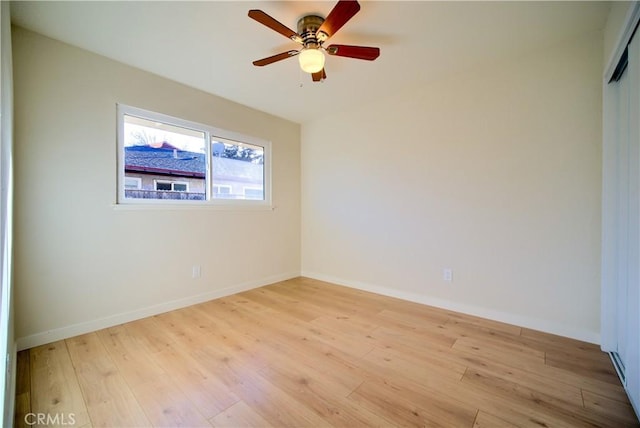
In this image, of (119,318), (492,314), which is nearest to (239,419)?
(119,318)

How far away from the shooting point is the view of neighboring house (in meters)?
2.69

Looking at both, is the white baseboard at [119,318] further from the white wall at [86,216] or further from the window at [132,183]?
the window at [132,183]

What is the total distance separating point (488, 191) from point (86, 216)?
12.0 feet

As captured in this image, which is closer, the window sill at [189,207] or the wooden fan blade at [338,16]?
the wooden fan blade at [338,16]

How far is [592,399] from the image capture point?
60.9 inches

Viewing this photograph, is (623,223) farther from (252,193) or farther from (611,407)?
(252,193)

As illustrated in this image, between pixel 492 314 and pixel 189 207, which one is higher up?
pixel 189 207

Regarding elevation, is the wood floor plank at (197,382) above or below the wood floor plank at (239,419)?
above

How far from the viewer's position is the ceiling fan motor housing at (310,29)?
1.94m

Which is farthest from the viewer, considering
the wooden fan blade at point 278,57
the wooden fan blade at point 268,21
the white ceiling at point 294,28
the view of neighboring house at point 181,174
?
the view of neighboring house at point 181,174

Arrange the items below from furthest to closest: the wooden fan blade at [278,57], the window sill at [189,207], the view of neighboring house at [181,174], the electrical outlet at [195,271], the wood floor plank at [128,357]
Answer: the electrical outlet at [195,271] < the view of neighboring house at [181,174] < the window sill at [189,207] < the wooden fan blade at [278,57] < the wood floor plank at [128,357]

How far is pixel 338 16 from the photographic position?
1670 millimetres

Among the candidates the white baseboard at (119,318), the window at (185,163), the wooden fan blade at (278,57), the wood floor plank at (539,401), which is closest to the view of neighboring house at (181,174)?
the window at (185,163)

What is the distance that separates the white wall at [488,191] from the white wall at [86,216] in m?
1.93
